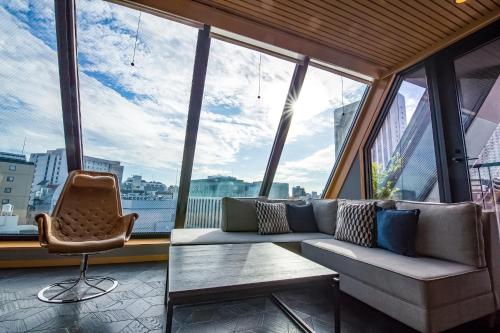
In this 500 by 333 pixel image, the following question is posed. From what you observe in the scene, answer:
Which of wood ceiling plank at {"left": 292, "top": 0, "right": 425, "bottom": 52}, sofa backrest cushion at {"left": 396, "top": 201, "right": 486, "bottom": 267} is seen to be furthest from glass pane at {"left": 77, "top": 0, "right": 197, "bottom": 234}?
sofa backrest cushion at {"left": 396, "top": 201, "right": 486, "bottom": 267}

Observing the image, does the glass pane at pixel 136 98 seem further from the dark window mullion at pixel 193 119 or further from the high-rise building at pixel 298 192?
the high-rise building at pixel 298 192

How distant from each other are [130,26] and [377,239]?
3.66 meters

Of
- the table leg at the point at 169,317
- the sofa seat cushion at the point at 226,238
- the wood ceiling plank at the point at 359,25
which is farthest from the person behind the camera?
the wood ceiling plank at the point at 359,25

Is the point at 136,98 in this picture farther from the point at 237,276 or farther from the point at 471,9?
the point at 471,9

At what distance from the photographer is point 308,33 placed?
124 inches

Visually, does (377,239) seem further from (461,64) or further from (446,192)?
(461,64)

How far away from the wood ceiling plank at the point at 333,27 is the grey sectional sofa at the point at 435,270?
230 cm

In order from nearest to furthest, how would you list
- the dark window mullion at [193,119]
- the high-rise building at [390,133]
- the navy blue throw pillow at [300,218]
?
1. the dark window mullion at [193,119]
2. the navy blue throw pillow at [300,218]
3. the high-rise building at [390,133]

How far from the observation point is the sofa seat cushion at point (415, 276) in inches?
55.9

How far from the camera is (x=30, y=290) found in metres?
2.13

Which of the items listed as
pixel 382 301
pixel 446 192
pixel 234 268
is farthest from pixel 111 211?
pixel 446 192

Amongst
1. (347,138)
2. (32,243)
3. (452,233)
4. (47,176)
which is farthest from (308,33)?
(32,243)

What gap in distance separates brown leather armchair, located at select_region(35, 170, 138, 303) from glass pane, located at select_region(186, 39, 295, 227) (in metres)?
1.17

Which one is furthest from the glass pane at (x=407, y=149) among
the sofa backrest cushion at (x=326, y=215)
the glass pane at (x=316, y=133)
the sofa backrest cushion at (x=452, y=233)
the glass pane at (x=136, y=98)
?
the glass pane at (x=136, y=98)
